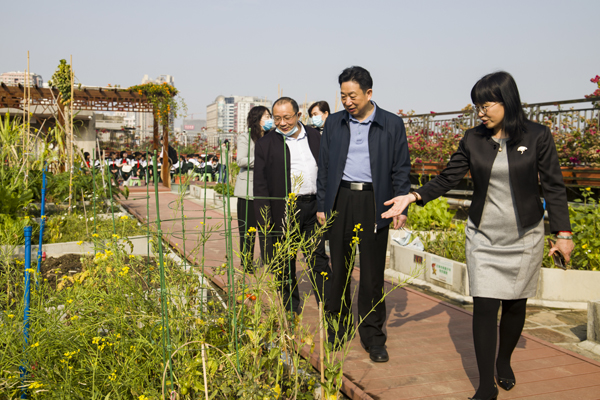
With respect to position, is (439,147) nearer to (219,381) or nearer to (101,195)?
(101,195)

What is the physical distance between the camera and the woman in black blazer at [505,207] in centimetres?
250

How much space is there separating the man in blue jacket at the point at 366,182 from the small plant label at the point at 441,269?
191cm

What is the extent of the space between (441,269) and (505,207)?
257 cm

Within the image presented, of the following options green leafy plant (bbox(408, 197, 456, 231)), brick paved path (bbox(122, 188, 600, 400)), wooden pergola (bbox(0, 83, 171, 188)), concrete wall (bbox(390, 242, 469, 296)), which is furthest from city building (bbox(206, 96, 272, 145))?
brick paved path (bbox(122, 188, 600, 400))

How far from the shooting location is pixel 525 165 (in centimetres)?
250

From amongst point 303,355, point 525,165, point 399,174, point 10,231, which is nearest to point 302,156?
point 399,174

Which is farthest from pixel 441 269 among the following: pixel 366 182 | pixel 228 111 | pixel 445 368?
pixel 228 111

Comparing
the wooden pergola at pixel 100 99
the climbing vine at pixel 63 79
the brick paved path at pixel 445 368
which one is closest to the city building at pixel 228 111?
the wooden pergola at pixel 100 99

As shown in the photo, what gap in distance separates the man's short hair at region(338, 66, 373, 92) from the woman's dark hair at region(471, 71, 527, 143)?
775 millimetres

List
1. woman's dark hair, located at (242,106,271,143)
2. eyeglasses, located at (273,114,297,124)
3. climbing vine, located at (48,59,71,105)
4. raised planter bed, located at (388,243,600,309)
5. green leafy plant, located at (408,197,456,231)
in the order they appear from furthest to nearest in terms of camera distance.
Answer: climbing vine, located at (48,59,71,105), green leafy plant, located at (408,197,456,231), woman's dark hair, located at (242,106,271,143), raised planter bed, located at (388,243,600,309), eyeglasses, located at (273,114,297,124)

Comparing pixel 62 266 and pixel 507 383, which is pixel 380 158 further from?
pixel 62 266

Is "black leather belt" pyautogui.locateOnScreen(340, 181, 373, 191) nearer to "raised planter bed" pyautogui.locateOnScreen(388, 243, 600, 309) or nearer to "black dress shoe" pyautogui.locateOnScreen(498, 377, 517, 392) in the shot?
"raised planter bed" pyautogui.locateOnScreen(388, 243, 600, 309)

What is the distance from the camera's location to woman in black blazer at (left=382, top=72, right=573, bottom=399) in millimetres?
2500

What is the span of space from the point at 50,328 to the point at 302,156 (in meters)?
2.17
